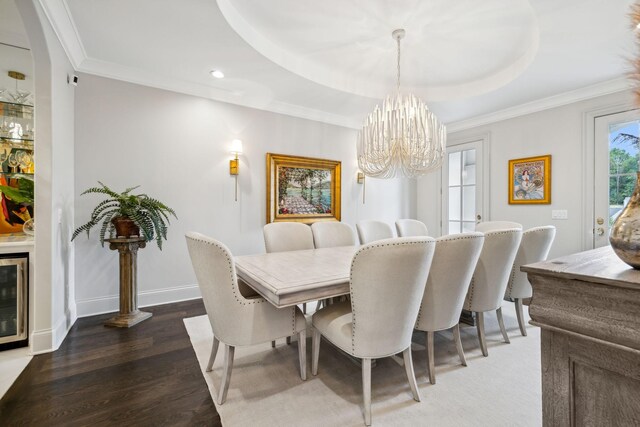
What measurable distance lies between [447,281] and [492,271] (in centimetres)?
58

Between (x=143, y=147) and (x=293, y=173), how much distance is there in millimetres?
1815

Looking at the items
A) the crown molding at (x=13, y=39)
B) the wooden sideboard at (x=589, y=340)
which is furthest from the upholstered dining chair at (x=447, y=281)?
the crown molding at (x=13, y=39)

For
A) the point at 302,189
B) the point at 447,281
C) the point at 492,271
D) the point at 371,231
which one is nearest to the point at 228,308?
the point at 447,281

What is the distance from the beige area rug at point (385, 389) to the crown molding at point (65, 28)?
271 cm

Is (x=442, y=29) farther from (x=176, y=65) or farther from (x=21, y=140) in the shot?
(x=21, y=140)

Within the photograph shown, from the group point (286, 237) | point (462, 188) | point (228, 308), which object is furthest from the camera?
point (462, 188)

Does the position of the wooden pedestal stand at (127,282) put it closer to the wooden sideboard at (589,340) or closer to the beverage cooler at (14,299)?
the beverage cooler at (14,299)

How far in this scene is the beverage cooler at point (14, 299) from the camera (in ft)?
7.13

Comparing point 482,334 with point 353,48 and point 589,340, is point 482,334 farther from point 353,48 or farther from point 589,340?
point 353,48

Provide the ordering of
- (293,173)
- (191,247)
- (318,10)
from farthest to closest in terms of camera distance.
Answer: (293,173) < (318,10) < (191,247)

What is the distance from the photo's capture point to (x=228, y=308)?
1594 mm

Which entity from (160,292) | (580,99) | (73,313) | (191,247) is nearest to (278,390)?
(191,247)

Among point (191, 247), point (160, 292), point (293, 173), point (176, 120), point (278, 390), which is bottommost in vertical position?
point (278, 390)

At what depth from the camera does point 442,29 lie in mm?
2475
